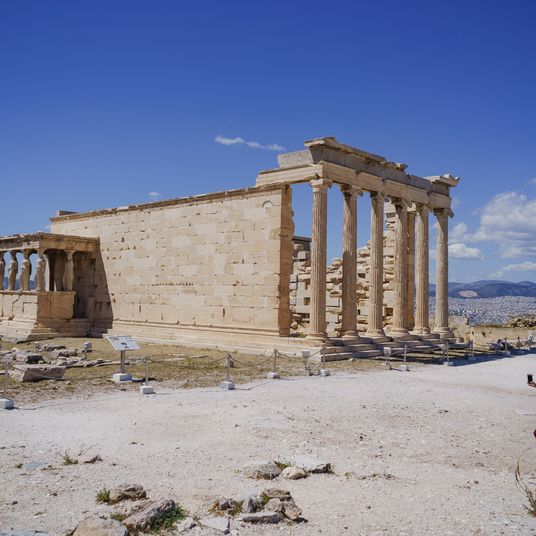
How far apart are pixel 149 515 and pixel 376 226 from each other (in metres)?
18.2

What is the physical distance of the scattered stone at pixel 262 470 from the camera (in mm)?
7164

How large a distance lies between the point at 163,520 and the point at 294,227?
56.0 ft

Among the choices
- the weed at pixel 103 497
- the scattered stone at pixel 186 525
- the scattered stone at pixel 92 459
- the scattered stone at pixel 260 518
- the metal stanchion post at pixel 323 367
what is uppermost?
the metal stanchion post at pixel 323 367

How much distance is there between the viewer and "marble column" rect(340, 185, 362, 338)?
2161 cm

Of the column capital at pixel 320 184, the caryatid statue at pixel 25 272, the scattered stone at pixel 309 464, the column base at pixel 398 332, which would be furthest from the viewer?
the caryatid statue at pixel 25 272

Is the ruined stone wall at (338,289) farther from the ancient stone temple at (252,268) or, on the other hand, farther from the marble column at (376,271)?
the marble column at (376,271)

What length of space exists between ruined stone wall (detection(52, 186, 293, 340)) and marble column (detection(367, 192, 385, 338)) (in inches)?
123

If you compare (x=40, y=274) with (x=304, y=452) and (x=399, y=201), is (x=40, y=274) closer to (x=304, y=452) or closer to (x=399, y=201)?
(x=399, y=201)

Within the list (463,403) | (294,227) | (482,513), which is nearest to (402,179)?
(294,227)

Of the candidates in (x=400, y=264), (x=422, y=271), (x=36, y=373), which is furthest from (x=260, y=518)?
(x=422, y=271)

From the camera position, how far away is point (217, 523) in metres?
5.81

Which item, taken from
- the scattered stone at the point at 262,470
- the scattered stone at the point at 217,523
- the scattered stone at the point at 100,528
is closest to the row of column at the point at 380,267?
the scattered stone at the point at 262,470

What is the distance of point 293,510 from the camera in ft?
19.9

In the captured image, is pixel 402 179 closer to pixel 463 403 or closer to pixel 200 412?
pixel 463 403
